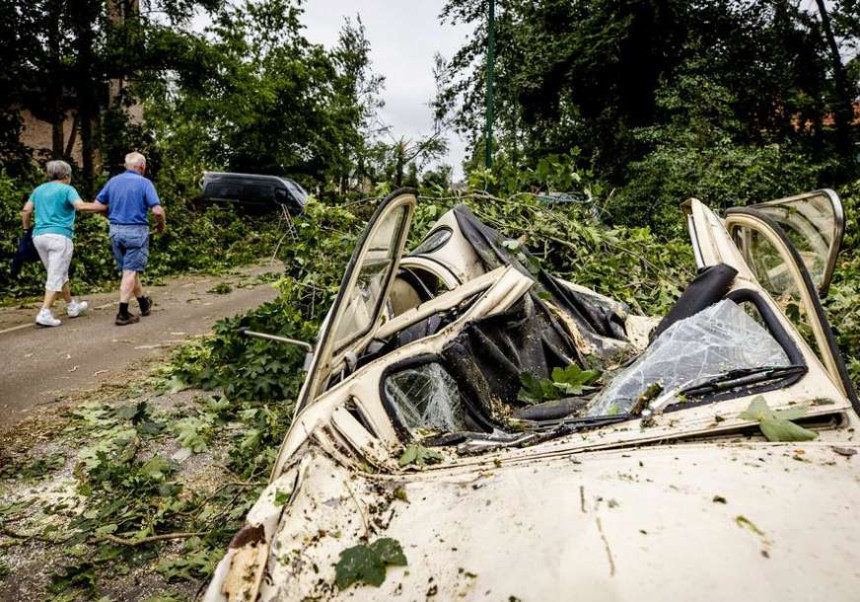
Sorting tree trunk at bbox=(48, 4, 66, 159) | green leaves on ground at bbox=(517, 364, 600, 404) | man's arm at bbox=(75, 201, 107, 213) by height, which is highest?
tree trunk at bbox=(48, 4, 66, 159)

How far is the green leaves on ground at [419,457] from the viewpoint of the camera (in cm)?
198

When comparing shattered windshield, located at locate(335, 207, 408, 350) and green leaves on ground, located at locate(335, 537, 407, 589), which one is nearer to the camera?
green leaves on ground, located at locate(335, 537, 407, 589)

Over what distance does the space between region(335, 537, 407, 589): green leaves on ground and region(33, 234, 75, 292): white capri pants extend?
6.23 meters

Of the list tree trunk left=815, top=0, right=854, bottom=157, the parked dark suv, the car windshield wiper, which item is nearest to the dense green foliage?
tree trunk left=815, top=0, right=854, bottom=157

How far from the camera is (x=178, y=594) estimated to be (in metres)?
2.36

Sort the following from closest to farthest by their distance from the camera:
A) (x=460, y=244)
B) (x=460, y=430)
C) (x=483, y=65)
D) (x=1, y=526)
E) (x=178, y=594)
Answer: (x=178, y=594), (x=460, y=430), (x=1, y=526), (x=460, y=244), (x=483, y=65)

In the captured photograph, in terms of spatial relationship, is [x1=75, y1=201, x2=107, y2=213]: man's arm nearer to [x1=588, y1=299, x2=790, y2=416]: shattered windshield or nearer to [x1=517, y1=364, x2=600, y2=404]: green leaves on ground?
[x1=517, y1=364, x2=600, y2=404]: green leaves on ground

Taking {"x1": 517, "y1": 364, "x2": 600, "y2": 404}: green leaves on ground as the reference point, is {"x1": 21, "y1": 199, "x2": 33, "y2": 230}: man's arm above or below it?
above

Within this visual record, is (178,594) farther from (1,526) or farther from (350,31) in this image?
(350,31)

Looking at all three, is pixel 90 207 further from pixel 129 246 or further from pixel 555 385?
pixel 555 385

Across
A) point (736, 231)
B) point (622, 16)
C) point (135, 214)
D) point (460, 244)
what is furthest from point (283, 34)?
point (736, 231)

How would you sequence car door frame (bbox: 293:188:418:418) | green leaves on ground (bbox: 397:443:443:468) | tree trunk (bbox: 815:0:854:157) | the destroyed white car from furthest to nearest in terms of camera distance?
tree trunk (bbox: 815:0:854:157)
car door frame (bbox: 293:188:418:418)
green leaves on ground (bbox: 397:443:443:468)
the destroyed white car

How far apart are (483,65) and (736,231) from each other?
72.9ft

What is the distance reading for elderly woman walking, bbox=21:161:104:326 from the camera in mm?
6219
